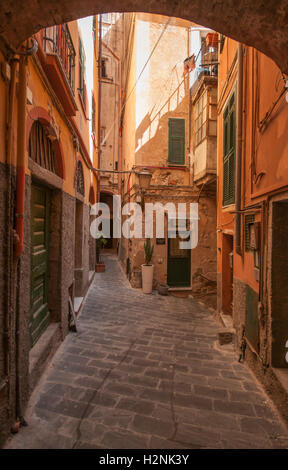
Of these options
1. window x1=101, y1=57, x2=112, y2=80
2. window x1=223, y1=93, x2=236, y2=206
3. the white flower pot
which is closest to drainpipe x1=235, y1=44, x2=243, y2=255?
window x1=223, y1=93, x2=236, y2=206

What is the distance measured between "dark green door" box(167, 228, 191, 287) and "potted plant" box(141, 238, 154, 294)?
893mm

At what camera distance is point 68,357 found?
4.10m

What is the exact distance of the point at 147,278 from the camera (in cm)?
889

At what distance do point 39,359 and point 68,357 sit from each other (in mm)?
838

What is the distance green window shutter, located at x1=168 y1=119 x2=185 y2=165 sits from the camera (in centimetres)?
972

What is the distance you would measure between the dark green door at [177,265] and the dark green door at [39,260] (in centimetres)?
596

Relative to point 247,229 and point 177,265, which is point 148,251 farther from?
point 247,229

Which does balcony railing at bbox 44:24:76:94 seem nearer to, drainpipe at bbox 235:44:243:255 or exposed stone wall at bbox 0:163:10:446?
exposed stone wall at bbox 0:163:10:446

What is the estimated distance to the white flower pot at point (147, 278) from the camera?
887 centimetres

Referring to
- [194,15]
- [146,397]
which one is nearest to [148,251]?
[146,397]

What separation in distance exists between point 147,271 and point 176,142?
4892 millimetres

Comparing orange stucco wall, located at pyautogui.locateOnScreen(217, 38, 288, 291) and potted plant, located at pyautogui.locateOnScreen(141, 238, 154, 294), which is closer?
orange stucco wall, located at pyautogui.locateOnScreen(217, 38, 288, 291)

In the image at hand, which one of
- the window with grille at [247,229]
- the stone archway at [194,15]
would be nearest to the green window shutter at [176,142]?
the window with grille at [247,229]

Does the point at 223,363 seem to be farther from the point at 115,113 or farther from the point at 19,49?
the point at 115,113
